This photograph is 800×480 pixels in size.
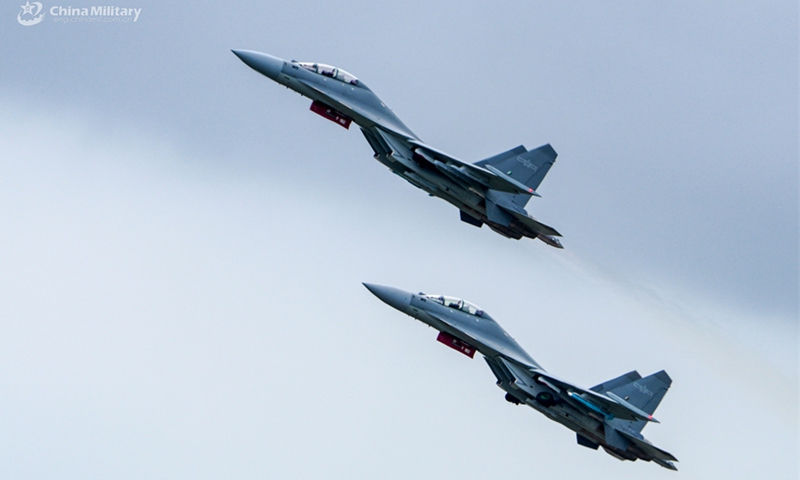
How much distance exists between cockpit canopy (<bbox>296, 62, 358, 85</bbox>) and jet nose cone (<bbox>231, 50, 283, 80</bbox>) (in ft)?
3.27

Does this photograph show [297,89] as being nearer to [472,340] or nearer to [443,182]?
[443,182]

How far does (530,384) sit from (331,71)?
547 inches

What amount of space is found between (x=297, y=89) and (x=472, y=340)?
1136 centimetres

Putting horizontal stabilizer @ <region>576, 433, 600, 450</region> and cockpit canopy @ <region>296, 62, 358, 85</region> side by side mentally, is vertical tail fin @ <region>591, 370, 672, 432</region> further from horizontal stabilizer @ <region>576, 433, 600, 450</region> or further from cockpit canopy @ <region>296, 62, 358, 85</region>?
cockpit canopy @ <region>296, 62, 358, 85</region>

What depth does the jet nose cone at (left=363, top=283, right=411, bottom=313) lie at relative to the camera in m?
52.1

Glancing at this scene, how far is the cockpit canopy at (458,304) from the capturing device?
2088 inches

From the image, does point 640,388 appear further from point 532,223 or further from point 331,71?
point 331,71

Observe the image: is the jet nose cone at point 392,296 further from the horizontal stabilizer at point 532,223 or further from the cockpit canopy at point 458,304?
the horizontal stabilizer at point 532,223

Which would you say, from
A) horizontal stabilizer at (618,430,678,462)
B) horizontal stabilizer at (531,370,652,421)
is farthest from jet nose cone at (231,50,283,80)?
horizontal stabilizer at (618,430,678,462)

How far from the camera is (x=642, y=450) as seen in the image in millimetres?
53938

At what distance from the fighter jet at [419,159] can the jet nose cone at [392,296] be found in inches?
168

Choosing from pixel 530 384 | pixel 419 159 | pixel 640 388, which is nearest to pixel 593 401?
pixel 530 384

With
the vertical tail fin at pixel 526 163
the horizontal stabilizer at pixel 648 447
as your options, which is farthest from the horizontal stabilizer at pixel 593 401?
the vertical tail fin at pixel 526 163

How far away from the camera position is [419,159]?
53281 mm
